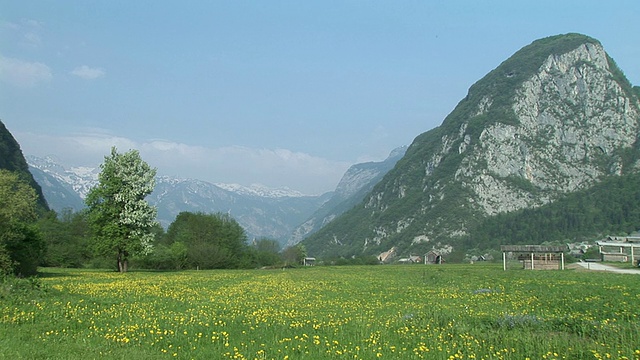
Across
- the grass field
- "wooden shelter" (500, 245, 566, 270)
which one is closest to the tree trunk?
the grass field

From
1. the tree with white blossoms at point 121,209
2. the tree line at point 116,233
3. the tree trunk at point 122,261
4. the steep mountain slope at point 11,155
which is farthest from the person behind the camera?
the steep mountain slope at point 11,155

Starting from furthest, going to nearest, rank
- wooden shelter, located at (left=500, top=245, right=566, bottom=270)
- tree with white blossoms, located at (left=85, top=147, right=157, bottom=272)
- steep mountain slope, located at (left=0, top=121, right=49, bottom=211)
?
steep mountain slope, located at (left=0, top=121, right=49, bottom=211), wooden shelter, located at (left=500, top=245, right=566, bottom=270), tree with white blossoms, located at (left=85, top=147, right=157, bottom=272)

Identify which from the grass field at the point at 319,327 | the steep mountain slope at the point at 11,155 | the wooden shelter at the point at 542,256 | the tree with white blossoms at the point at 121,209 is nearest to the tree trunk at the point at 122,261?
the tree with white blossoms at the point at 121,209

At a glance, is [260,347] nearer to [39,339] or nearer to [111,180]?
[39,339]

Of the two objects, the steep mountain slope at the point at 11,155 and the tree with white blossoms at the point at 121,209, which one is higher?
the steep mountain slope at the point at 11,155

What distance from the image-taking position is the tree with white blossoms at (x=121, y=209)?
5612 centimetres

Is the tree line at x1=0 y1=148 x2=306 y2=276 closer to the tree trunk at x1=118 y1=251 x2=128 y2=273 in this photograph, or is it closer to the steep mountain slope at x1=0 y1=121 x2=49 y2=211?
the tree trunk at x1=118 y1=251 x2=128 y2=273

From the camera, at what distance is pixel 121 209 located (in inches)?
2260

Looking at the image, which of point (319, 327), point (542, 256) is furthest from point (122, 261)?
point (542, 256)

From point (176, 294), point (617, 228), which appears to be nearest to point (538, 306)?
point (176, 294)

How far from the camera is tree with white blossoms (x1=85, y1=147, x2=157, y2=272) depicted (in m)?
56.1

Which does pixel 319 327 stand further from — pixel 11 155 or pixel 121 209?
pixel 11 155

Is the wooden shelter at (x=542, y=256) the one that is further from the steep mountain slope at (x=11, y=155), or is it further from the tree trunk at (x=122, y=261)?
the steep mountain slope at (x=11, y=155)

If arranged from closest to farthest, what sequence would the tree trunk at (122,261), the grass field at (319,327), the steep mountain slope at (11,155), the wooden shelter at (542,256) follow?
the grass field at (319,327) → the tree trunk at (122,261) → the wooden shelter at (542,256) → the steep mountain slope at (11,155)
